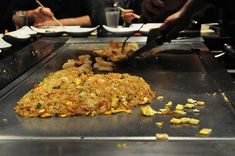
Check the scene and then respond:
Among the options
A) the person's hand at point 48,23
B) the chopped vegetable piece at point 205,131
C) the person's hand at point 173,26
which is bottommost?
the person's hand at point 48,23

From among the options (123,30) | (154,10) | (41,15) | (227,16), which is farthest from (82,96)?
(41,15)

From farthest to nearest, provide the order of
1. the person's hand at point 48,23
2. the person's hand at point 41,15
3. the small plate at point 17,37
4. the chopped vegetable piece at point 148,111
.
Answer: the person's hand at point 41,15 < the person's hand at point 48,23 < the small plate at point 17,37 < the chopped vegetable piece at point 148,111

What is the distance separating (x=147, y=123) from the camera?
5.38 ft

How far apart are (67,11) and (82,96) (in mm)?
4228

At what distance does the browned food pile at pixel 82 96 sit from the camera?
1.76 metres

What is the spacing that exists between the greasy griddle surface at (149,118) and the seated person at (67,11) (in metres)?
2.19

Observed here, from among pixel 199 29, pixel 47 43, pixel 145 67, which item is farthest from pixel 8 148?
pixel 199 29

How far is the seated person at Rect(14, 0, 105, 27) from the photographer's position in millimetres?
4660

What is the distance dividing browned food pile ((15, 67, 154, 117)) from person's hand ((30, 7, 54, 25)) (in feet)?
8.51

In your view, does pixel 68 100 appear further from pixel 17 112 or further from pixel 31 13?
pixel 31 13

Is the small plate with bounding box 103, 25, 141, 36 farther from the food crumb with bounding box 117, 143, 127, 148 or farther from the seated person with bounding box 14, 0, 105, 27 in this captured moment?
the food crumb with bounding box 117, 143, 127, 148

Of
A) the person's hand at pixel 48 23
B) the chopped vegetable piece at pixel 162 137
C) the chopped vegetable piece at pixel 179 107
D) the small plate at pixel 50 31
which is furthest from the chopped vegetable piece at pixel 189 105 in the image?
the person's hand at pixel 48 23

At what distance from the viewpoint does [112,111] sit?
1778 mm

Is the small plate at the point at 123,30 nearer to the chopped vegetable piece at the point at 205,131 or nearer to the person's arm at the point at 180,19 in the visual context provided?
the person's arm at the point at 180,19
